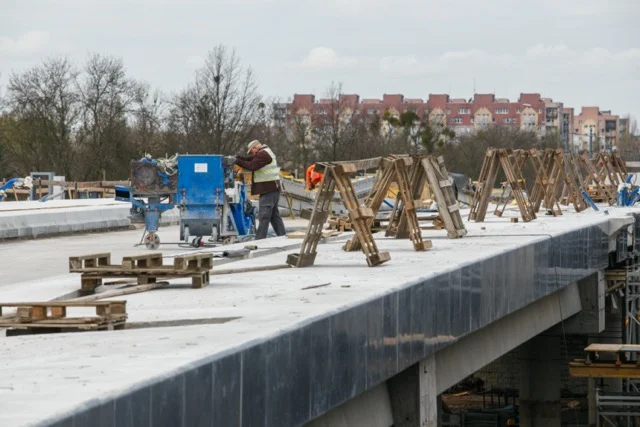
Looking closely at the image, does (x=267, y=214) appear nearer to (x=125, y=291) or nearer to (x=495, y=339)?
(x=495, y=339)

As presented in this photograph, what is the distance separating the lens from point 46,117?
73250 mm

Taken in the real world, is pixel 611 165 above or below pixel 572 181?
above

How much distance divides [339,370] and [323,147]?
8167cm

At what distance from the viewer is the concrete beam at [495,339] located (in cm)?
1472

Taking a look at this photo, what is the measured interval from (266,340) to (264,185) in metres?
17.0

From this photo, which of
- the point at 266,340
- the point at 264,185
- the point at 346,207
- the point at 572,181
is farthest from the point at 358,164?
the point at 572,181

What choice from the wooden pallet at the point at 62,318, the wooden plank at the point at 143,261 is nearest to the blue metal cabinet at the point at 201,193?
the wooden plank at the point at 143,261

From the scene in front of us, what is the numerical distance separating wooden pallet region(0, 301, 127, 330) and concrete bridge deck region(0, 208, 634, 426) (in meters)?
0.22

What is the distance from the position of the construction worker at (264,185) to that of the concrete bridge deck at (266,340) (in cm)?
590

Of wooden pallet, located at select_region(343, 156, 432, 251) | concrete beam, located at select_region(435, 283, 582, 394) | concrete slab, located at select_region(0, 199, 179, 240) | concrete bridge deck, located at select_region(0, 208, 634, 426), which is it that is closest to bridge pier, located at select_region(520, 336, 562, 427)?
concrete beam, located at select_region(435, 283, 582, 394)

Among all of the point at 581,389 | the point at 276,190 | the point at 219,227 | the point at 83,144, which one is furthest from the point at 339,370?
the point at 83,144

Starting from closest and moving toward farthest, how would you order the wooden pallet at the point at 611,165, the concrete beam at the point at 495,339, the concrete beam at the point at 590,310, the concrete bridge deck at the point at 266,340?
the concrete bridge deck at the point at 266,340 < the concrete beam at the point at 495,339 < the concrete beam at the point at 590,310 < the wooden pallet at the point at 611,165

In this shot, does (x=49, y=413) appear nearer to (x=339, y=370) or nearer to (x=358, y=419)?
(x=339, y=370)

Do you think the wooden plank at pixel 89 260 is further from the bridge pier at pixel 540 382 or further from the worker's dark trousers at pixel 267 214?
the bridge pier at pixel 540 382
